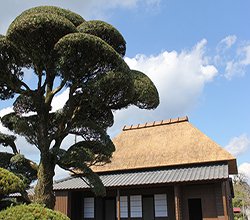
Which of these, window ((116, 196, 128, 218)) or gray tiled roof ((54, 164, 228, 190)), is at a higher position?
gray tiled roof ((54, 164, 228, 190))

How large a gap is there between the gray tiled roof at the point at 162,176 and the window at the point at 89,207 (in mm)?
1291

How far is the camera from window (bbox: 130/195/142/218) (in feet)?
54.5

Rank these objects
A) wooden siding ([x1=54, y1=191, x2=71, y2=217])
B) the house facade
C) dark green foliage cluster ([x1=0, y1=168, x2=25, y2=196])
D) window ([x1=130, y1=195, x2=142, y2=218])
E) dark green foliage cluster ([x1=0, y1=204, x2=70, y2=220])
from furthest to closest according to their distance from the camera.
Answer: wooden siding ([x1=54, y1=191, x2=71, y2=217]) → window ([x1=130, y1=195, x2=142, y2=218]) → the house facade → dark green foliage cluster ([x1=0, y1=168, x2=25, y2=196]) → dark green foliage cluster ([x1=0, y1=204, x2=70, y2=220])

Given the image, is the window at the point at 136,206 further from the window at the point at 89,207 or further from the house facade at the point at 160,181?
the window at the point at 89,207

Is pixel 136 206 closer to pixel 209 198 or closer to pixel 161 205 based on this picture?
pixel 161 205

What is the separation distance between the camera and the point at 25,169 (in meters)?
9.97

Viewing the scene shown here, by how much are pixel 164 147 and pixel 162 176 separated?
8.20ft

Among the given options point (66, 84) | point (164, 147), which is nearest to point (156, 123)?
point (164, 147)

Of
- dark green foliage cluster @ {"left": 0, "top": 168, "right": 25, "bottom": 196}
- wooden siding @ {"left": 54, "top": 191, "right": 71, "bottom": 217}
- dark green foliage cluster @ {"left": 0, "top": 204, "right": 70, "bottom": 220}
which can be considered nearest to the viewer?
dark green foliage cluster @ {"left": 0, "top": 204, "right": 70, "bottom": 220}

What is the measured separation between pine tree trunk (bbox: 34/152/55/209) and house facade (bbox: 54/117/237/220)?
18.4ft

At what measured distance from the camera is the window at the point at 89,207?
17.7 m

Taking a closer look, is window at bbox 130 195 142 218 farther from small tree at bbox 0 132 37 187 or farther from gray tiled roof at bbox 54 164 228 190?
small tree at bbox 0 132 37 187

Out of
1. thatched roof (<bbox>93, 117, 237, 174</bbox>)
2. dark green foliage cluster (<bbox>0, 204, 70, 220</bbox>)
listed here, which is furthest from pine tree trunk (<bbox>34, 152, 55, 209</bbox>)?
thatched roof (<bbox>93, 117, 237, 174</bbox>)

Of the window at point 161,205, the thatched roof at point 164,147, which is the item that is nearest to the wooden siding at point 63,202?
the thatched roof at point 164,147
